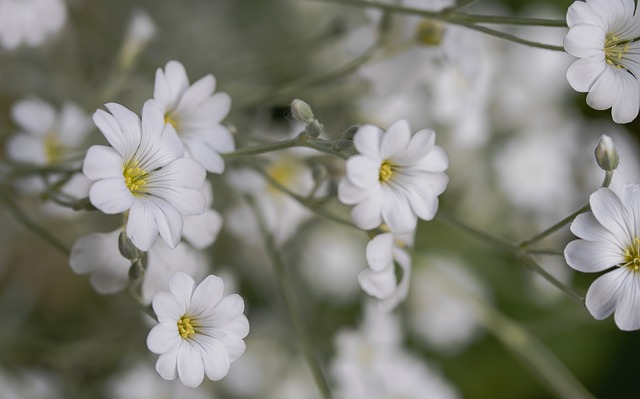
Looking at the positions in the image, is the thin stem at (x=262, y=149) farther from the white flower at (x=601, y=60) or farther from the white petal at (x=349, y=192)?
the white flower at (x=601, y=60)

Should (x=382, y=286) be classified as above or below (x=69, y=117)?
above

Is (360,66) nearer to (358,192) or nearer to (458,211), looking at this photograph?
(358,192)

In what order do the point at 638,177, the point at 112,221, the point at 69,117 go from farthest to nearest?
the point at 638,177 → the point at 112,221 → the point at 69,117

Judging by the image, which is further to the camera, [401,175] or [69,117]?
[69,117]

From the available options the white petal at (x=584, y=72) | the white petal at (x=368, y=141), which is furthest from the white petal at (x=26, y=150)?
the white petal at (x=584, y=72)

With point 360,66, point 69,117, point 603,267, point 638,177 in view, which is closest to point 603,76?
point 603,267
